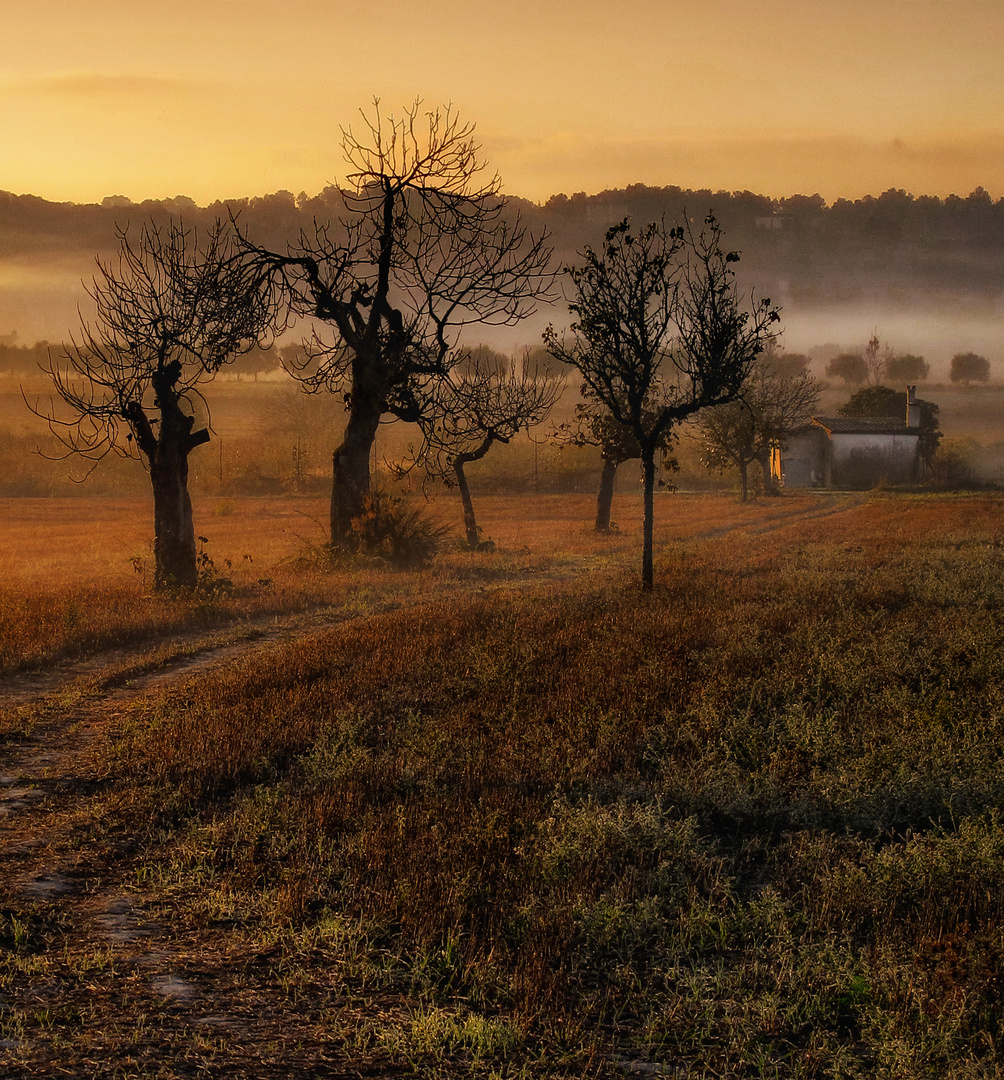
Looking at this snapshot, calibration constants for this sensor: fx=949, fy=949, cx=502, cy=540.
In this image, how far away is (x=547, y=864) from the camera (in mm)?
5711

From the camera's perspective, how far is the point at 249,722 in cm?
905

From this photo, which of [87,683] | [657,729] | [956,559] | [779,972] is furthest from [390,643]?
[956,559]

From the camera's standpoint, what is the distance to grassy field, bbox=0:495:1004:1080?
13.6 feet

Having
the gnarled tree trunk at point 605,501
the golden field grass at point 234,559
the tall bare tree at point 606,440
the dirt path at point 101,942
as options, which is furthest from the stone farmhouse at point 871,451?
the dirt path at point 101,942

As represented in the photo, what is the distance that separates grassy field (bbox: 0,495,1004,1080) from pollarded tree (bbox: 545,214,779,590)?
793 centimetres

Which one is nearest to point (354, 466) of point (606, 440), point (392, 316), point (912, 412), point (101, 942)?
point (392, 316)

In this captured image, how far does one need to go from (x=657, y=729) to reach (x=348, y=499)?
59.4ft

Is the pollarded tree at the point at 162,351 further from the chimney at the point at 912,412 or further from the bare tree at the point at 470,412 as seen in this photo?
the chimney at the point at 912,412

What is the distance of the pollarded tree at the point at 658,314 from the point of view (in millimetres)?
19031

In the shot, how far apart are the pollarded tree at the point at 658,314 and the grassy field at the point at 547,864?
7.93m

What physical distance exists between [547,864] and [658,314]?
1577 cm

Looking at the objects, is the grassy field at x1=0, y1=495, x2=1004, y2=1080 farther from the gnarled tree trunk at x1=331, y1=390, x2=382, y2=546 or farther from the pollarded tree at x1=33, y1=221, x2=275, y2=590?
the gnarled tree trunk at x1=331, y1=390, x2=382, y2=546

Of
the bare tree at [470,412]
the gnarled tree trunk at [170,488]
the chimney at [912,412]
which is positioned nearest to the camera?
the gnarled tree trunk at [170,488]

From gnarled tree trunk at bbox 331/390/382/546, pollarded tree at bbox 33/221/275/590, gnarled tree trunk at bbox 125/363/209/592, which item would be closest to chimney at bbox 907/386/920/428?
gnarled tree trunk at bbox 331/390/382/546
